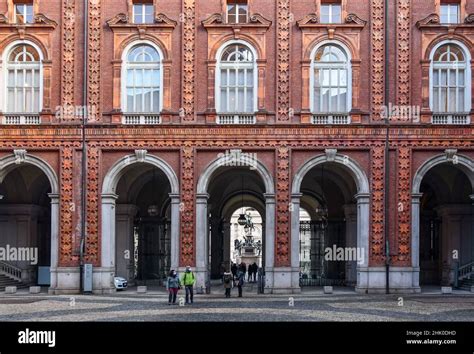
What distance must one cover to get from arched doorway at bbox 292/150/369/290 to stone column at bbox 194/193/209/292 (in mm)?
3885

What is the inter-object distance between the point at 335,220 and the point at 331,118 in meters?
10.3

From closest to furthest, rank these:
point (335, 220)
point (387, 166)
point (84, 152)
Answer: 1. point (387, 166)
2. point (84, 152)
3. point (335, 220)

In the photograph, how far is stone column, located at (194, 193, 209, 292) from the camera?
108 feet

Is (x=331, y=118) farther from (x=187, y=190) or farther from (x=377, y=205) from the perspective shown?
(x=187, y=190)

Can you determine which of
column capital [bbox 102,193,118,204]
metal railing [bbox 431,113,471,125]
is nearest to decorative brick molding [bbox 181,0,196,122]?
column capital [bbox 102,193,118,204]

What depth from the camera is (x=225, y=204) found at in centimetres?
4831

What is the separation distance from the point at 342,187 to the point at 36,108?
16.0 meters

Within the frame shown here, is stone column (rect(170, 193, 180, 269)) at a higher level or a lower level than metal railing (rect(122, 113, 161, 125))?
lower

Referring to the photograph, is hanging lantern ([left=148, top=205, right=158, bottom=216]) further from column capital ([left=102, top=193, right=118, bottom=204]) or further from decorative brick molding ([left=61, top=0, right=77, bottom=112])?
decorative brick molding ([left=61, top=0, right=77, bottom=112])

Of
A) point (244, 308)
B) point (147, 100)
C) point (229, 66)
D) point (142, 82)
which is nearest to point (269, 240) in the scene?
point (244, 308)

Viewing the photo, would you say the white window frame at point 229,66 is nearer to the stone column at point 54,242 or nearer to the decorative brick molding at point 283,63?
the decorative brick molding at point 283,63

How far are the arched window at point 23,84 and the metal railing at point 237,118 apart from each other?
8.17 m

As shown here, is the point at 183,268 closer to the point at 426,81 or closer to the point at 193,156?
the point at 193,156
